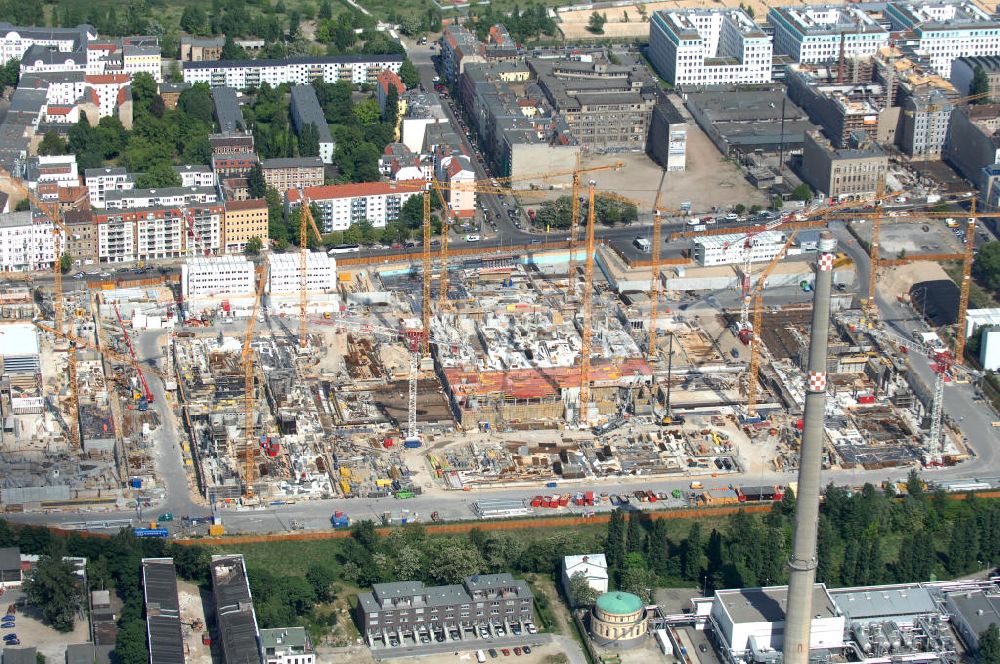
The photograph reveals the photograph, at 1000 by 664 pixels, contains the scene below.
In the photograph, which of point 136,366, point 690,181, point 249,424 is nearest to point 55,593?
point 249,424

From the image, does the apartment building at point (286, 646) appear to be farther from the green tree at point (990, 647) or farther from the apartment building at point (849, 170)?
the apartment building at point (849, 170)

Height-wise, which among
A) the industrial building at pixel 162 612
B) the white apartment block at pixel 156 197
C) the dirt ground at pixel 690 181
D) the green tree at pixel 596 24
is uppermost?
the industrial building at pixel 162 612

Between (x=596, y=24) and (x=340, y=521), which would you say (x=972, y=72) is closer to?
(x=596, y=24)

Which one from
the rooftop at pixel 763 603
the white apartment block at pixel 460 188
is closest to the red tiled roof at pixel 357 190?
the white apartment block at pixel 460 188

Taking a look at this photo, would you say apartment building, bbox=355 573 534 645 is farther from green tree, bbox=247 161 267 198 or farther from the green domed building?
green tree, bbox=247 161 267 198

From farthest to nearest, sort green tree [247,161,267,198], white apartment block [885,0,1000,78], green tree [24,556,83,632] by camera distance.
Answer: white apartment block [885,0,1000,78], green tree [247,161,267,198], green tree [24,556,83,632]

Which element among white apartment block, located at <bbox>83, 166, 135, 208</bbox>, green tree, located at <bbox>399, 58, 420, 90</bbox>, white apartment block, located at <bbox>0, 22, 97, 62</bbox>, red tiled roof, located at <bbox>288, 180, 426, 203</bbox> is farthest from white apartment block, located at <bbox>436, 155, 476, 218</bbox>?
white apartment block, located at <bbox>0, 22, 97, 62</bbox>
